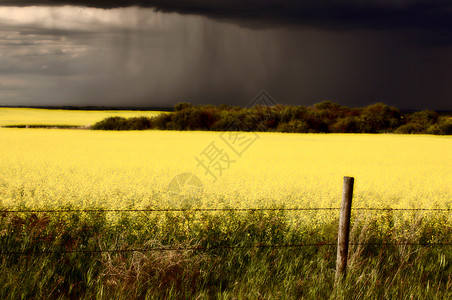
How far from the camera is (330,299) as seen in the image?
3.57 metres

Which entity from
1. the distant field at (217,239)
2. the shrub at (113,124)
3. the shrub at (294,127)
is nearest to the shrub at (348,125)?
the shrub at (294,127)

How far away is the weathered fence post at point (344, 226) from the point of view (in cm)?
386

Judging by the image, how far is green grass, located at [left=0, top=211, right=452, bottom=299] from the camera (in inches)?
145

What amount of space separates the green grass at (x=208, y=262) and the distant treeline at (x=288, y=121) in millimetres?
23333

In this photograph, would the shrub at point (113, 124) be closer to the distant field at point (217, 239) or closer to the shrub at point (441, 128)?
the distant field at point (217, 239)

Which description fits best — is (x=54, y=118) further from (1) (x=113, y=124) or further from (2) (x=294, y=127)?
(2) (x=294, y=127)

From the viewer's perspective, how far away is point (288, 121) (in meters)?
29.9

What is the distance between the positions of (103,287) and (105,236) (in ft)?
4.61

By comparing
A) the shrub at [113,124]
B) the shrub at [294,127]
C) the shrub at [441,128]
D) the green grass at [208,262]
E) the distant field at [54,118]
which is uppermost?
the shrub at [441,128]

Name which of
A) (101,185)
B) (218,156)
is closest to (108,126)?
(218,156)

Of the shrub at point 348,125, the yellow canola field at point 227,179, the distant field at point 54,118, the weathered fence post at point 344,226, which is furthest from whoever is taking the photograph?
the distant field at point 54,118

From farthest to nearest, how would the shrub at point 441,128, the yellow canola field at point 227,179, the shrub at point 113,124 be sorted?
1. the shrub at point 113,124
2. the shrub at point 441,128
3. the yellow canola field at point 227,179

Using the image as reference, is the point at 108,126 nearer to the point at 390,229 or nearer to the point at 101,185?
the point at 101,185

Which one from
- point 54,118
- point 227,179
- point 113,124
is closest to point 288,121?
point 113,124
